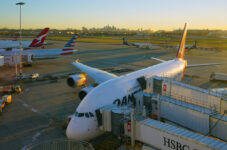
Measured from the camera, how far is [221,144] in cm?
903

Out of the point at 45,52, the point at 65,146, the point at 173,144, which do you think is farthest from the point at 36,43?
the point at 173,144

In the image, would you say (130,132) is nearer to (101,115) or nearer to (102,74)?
(101,115)

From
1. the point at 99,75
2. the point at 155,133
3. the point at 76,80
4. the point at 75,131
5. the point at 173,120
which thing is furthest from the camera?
the point at 99,75

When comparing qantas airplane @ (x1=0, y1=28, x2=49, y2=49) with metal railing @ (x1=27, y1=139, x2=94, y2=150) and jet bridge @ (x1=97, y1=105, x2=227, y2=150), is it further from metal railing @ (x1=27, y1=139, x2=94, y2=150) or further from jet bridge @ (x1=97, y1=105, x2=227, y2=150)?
jet bridge @ (x1=97, y1=105, x2=227, y2=150)

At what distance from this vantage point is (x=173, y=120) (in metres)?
13.7

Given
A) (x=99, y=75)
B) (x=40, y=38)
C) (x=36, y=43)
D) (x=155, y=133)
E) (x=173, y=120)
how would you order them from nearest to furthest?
1. (x=155, y=133)
2. (x=173, y=120)
3. (x=99, y=75)
4. (x=40, y=38)
5. (x=36, y=43)

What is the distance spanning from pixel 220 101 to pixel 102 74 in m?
14.6

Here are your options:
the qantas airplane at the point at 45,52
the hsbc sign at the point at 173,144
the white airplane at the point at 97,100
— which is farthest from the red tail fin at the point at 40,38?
the hsbc sign at the point at 173,144

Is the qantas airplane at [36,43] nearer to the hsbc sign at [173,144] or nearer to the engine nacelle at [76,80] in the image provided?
the engine nacelle at [76,80]

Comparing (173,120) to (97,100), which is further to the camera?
(97,100)

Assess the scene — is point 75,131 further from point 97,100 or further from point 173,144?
point 173,144

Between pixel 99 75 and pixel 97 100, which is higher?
pixel 99 75

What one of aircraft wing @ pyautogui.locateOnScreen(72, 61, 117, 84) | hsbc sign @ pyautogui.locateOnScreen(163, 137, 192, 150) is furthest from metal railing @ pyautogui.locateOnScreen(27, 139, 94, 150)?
aircraft wing @ pyautogui.locateOnScreen(72, 61, 117, 84)

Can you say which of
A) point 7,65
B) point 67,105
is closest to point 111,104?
point 67,105
